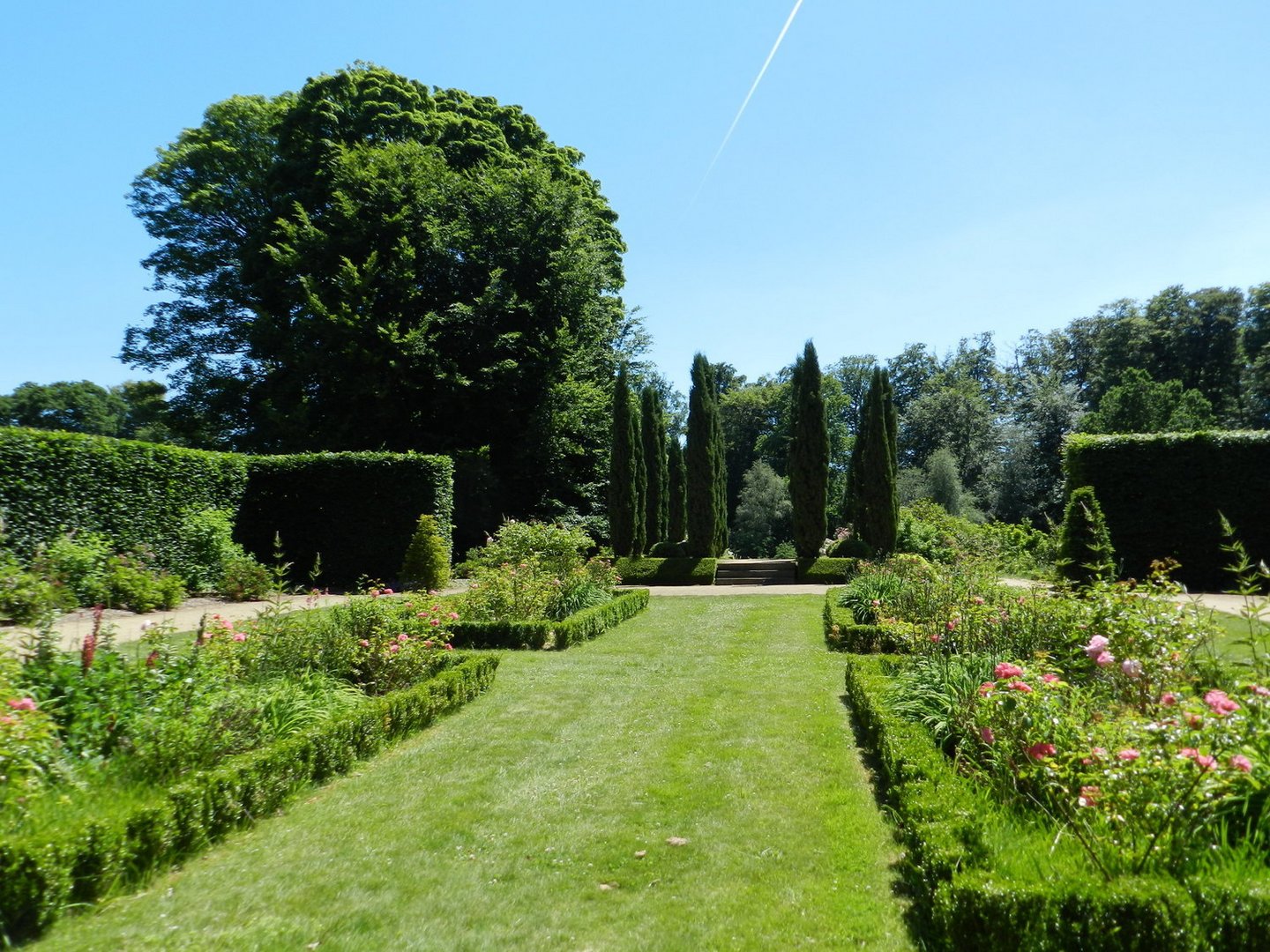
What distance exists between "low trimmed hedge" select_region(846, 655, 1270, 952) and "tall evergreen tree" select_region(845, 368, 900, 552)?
18.2m

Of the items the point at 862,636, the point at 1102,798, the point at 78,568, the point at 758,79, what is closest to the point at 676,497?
the point at 862,636

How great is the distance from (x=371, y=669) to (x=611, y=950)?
4.07 meters

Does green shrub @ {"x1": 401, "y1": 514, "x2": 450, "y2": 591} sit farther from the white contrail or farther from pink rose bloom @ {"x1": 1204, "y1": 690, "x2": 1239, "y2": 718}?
pink rose bloom @ {"x1": 1204, "y1": 690, "x2": 1239, "y2": 718}

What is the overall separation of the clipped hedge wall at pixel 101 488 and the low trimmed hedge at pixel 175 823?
30.1 feet

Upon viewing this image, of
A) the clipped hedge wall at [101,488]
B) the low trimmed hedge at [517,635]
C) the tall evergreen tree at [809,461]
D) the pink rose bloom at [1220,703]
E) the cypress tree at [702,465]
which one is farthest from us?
the cypress tree at [702,465]

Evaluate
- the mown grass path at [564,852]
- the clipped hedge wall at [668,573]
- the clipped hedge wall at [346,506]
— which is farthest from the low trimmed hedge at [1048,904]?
the clipped hedge wall at [668,573]

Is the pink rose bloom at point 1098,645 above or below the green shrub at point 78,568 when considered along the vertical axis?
below

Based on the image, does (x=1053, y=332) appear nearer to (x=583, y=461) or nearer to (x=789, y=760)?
(x=583, y=461)

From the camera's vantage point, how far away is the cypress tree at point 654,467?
79.3ft

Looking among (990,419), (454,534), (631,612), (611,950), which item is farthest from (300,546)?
(990,419)

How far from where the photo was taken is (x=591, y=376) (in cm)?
2553

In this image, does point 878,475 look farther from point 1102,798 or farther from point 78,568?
point 1102,798

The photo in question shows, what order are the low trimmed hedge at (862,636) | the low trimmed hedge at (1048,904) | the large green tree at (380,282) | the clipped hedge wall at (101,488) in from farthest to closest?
the large green tree at (380,282), the clipped hedge wall at (101,488), the low trimmed hedge at (862,636), the low trimmed hedge at (1048,904)

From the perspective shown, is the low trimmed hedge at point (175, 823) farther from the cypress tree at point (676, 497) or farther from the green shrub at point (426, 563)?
the cypress tree at point (676, 497)
